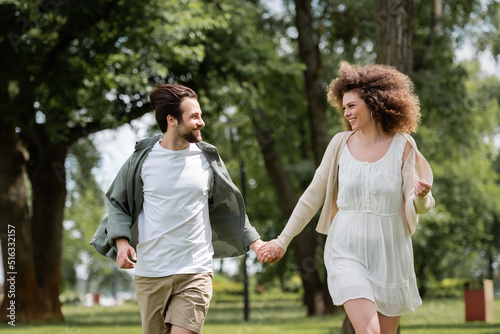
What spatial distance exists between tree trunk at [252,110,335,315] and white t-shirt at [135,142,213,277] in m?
16.4

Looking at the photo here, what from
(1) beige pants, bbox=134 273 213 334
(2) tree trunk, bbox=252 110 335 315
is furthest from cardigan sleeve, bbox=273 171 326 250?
(2) tree trunk, bbox=252 110 335 315

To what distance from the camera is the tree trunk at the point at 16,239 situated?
1822 centimetres

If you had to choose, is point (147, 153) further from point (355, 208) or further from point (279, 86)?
point (279, 86)

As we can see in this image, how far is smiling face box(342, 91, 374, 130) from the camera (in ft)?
17.0

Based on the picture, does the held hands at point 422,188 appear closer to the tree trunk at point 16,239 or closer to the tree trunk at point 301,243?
the tree trunk at point 16,239

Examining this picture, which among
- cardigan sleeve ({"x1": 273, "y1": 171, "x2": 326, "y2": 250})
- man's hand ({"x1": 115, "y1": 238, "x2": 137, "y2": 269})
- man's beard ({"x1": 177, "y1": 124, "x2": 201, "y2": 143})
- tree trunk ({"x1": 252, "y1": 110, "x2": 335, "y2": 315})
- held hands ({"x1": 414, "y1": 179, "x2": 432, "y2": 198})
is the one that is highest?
man's beard ({"x1": 177, "y1": 124, "x2": 201, "y2": 143})

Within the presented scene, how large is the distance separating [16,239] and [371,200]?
14.8 meters

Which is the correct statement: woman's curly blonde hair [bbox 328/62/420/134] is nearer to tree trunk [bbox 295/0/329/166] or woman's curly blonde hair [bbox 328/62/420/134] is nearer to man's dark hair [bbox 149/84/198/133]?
man's dark hair [bbox 149/84/198/133]

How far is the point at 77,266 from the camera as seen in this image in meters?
63.8

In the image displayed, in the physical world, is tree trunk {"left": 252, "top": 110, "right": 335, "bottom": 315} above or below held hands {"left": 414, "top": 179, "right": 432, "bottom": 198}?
below

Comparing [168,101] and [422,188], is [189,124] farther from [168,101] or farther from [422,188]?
[422,188]

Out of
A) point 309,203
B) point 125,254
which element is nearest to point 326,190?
point 309,203

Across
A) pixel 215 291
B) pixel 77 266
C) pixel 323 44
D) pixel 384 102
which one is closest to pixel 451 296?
pixel 215 291

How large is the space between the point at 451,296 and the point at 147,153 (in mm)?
40013
